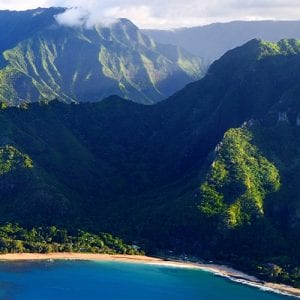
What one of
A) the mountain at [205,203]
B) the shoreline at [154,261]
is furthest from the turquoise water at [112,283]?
the mountain at [205,203]

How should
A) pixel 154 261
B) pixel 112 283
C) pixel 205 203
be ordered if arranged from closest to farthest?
pixel 112 283 < pixel 154 261 < pixel 205 203

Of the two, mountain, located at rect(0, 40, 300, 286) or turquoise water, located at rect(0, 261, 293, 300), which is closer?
turquoise water, located at rect(0, 261, 293, 300)

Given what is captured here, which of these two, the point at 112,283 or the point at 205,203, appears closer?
the point at 112,283

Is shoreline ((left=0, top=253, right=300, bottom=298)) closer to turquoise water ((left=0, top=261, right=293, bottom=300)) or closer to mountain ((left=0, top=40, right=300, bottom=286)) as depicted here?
turquoise water ((left=0, top=261, right=293, bottom=300))

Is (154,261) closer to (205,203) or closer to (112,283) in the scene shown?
(112,283)

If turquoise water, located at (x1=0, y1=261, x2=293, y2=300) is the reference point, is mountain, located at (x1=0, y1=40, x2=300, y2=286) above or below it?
above

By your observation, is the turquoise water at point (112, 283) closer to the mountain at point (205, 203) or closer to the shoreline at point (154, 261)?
the shoreline at point (154, 261)

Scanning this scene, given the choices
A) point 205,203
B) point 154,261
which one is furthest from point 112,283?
point 205,203

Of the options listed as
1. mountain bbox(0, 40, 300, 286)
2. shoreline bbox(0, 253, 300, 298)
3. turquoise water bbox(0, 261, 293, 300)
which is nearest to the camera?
turquoise water bbox(0, 261, 293, 300)

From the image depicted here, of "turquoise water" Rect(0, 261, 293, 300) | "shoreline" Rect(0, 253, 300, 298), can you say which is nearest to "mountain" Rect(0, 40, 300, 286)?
"shoreline" Rect(0, 253, 300, 298)
